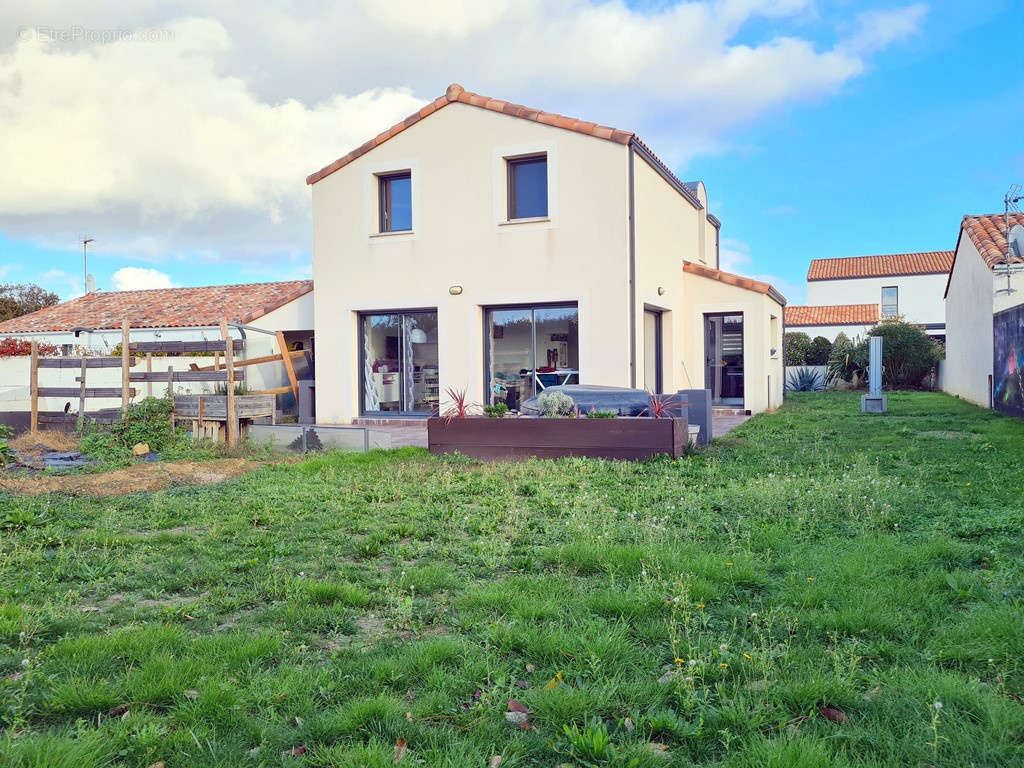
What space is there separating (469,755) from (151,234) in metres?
20.2

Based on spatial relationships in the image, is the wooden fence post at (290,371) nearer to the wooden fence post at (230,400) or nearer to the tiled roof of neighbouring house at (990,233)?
the wooden fence post at (230,400)

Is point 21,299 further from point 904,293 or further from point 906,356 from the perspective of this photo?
point 904,293

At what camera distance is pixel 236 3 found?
1066 centimetres

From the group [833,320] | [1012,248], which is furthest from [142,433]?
[833,320]

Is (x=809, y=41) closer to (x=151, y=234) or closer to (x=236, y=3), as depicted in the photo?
(x=236, y=3)

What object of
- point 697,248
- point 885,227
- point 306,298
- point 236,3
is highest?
point 885,227

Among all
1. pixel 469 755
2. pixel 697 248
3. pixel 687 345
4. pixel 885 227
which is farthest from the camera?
pixel 885 227

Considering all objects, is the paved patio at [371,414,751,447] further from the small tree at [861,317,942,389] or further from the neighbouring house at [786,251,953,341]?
the neighbouring house at [786,251,953,341]

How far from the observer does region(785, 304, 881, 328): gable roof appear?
36625mm

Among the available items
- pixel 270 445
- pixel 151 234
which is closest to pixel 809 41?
pixel 270 445

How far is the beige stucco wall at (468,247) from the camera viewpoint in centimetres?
1305

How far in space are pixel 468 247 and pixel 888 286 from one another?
3650 cm

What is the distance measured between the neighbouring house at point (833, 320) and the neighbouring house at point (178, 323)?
25907mm

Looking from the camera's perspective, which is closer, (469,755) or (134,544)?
(469,755)
